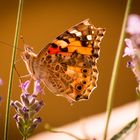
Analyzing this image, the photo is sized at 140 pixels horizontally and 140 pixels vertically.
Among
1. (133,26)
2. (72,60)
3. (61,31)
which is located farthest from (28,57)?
(61,31)

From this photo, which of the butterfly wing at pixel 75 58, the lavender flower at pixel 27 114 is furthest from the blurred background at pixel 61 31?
the lavender flower at pixel 27 114

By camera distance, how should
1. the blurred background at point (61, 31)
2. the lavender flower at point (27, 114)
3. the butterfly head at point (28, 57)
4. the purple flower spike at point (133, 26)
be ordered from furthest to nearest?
the blurred background at point (61, 31) → the butterfly head at point (28, 57) → the lavender flower at point (27, 114) → the purple flower spike at point (133, 26)

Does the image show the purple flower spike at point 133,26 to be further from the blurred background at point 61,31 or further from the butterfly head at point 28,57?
the blurred background at point 61,31

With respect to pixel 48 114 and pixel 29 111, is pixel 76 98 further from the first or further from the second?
pixel 48 114

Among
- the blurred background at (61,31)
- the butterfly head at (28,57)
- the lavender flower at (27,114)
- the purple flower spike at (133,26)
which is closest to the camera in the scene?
the purple flower spike at (133,26)

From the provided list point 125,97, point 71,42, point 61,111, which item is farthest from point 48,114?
point 71,42

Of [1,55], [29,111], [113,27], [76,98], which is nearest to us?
[29,111]
